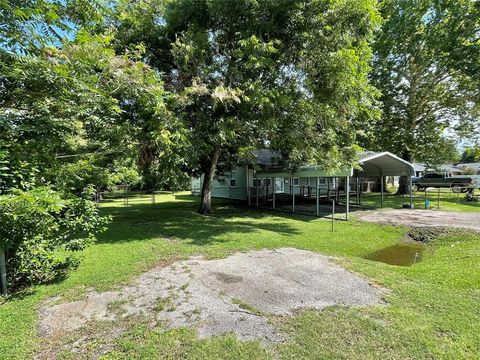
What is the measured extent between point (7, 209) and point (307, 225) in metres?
9.42

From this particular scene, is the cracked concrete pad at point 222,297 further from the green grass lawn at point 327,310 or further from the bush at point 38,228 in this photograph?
the bush at point 38,228

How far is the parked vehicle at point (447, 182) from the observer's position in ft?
80.6

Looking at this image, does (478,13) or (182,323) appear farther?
(478,13)

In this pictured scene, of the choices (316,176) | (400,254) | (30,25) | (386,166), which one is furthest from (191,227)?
(386,166)

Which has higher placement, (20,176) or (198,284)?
(20,176)

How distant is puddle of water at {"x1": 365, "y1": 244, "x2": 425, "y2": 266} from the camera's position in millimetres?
7117

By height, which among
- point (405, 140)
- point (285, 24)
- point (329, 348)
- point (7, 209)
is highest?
point (285, 24)

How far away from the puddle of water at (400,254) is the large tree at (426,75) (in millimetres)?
12594

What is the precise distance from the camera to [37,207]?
3.55m

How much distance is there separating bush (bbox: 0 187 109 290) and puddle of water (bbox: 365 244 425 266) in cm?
639

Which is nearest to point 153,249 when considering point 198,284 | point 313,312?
point 198,284

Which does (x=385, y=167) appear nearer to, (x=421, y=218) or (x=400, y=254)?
(x=421, y=218)

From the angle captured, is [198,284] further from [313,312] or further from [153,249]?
[153,249]

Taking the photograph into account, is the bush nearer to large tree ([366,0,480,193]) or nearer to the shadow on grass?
the shadow on grass
